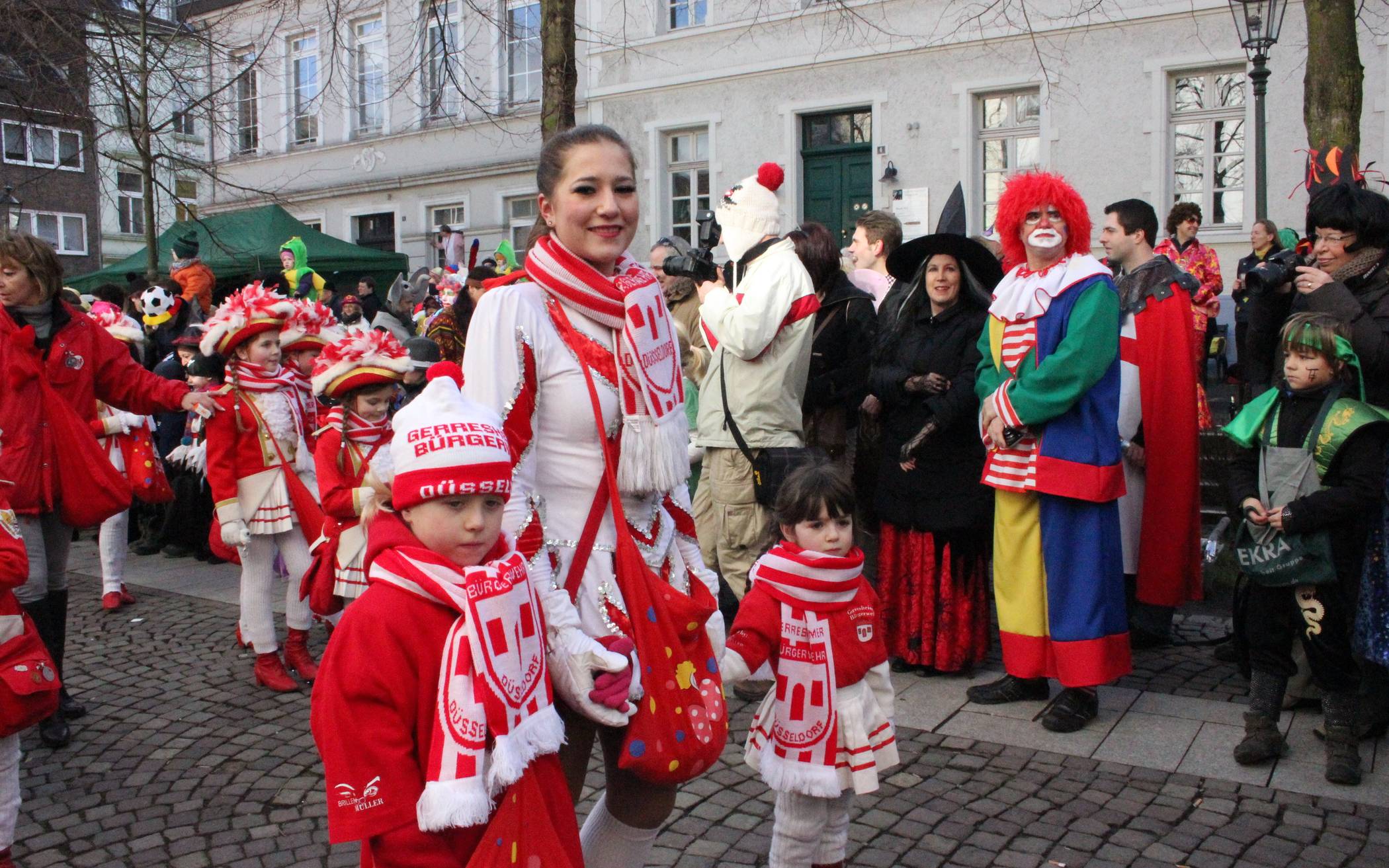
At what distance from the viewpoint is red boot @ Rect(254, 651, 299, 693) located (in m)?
5.59

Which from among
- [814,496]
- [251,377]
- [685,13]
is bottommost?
[814,496]

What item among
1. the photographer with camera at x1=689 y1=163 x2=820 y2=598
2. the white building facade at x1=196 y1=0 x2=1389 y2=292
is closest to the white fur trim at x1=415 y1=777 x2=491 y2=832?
the photographer with camera at x1=689 y1=163 x2=820 y2=598

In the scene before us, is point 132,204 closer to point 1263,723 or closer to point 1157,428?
point 1157,428

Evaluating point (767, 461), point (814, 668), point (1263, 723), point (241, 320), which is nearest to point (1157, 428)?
point (1263, 723)

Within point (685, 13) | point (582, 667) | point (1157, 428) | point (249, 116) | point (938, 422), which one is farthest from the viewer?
point (249, 116)

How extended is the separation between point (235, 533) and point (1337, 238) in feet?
16.7

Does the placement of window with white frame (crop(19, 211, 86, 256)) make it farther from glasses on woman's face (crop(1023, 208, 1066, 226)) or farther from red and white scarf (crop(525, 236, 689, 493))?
red and white scarf (crop(525, 236, 689, 493))

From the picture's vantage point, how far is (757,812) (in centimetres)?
404

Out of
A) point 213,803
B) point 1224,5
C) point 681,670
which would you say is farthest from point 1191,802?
point 1224,5

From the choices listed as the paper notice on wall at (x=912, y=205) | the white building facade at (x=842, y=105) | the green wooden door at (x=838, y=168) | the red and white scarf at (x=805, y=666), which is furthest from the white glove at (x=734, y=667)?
the green wooden door at (x=838, y=168)

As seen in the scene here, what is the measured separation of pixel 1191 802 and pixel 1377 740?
3.52 ft

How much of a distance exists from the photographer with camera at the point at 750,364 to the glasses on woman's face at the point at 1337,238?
211 cm

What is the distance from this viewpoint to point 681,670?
2514 millimetres

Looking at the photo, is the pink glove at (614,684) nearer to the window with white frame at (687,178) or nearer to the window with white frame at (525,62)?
the window with white frame at (687,178)
